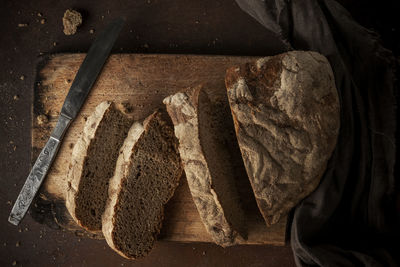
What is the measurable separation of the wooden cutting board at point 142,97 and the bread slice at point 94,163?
0.31 metres

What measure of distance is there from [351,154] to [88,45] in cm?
260

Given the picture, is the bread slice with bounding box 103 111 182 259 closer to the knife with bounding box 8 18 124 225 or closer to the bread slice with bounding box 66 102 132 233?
the bread slice with bounding box 66 102 132 233

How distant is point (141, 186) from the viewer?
2.90 meters

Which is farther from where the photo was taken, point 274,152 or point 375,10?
point 375,10

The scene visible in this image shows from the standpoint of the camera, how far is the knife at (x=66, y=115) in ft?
10.3

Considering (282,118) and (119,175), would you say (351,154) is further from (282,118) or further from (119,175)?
(119,175)

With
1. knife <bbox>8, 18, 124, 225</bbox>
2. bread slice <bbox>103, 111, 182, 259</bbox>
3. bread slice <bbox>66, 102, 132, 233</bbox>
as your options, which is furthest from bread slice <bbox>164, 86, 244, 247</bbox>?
knife <bbox>8, 18, 124, 225</bbox>

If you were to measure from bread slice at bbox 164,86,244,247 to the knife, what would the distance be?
2.95 feet

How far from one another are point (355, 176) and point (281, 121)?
93 centimetres

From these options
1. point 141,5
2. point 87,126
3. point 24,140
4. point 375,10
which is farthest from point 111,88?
point 375,10

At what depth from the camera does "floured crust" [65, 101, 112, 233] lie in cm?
286

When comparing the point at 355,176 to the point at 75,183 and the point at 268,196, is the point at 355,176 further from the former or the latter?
the point at 75,183

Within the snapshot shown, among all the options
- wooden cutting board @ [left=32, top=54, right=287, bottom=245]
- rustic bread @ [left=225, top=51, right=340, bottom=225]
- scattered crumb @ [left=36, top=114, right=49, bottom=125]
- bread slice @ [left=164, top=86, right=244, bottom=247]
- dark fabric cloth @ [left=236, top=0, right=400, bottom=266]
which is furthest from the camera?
scattered crumb @ [left=36, top=114, right=49, bottom=125]

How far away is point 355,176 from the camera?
2.89 metres
